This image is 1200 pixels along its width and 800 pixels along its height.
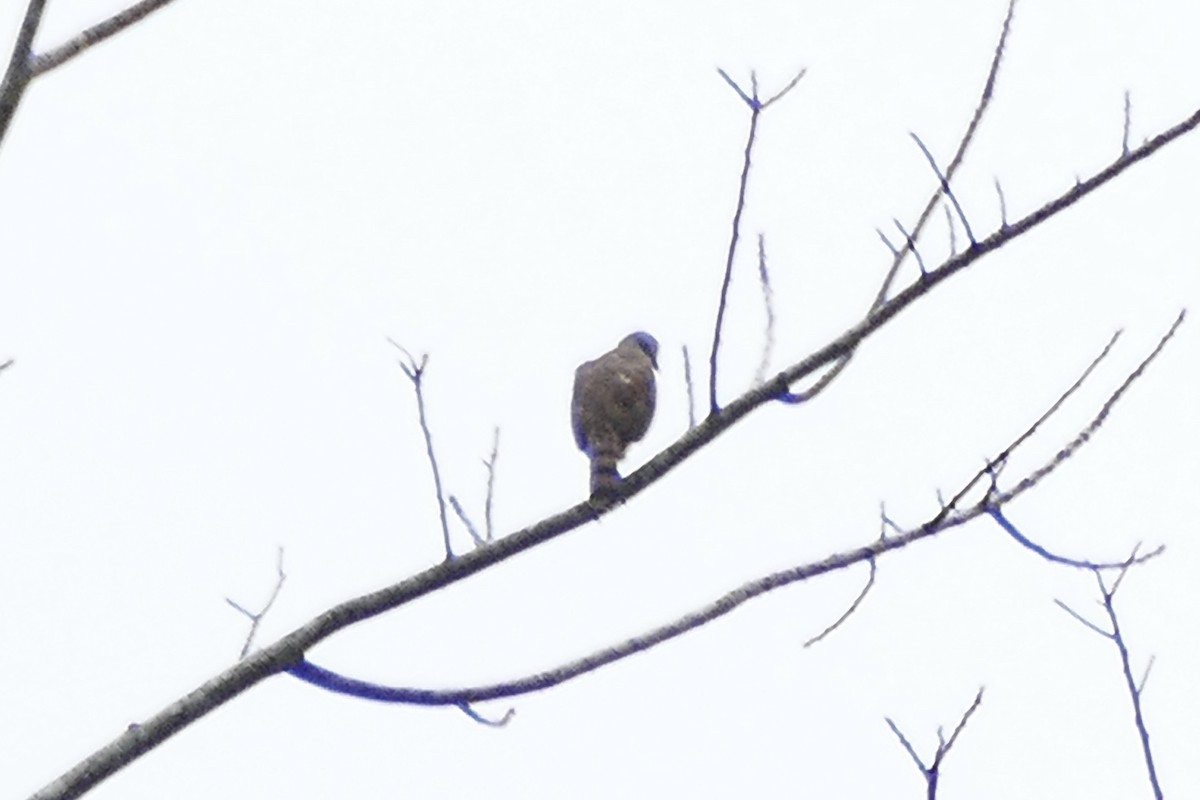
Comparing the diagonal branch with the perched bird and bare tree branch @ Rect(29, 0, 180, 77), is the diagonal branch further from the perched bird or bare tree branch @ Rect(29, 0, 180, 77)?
the perched bird

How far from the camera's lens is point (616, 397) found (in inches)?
227

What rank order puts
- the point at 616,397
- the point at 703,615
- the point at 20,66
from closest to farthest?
1. the point at 20,66
2. the point at 703,615
3. the point at 616,397

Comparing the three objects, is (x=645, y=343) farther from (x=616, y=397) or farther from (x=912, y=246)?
(x=912, y=246)

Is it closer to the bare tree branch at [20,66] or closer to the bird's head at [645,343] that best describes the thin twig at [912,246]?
the bare tree branch at [20,66]

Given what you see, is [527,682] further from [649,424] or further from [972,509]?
[649,424]

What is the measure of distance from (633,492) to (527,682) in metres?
0.35

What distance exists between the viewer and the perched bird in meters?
5.20

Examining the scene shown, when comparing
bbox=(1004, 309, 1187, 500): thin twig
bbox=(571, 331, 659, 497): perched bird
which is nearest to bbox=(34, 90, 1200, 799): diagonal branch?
bbox=(1004, 309, 1187, 500): thin twig

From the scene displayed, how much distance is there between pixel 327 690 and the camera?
2.65m

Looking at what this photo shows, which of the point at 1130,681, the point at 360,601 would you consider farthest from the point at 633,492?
the point at 1130,681

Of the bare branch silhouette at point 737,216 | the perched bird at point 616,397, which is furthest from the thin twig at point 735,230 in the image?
the perched bird at point 616,397

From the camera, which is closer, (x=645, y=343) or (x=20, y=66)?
(x=20, y=66)

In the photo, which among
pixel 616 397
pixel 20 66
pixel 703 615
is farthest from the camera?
pixel 616 397

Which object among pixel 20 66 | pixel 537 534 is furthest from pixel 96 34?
pixel 537 534
